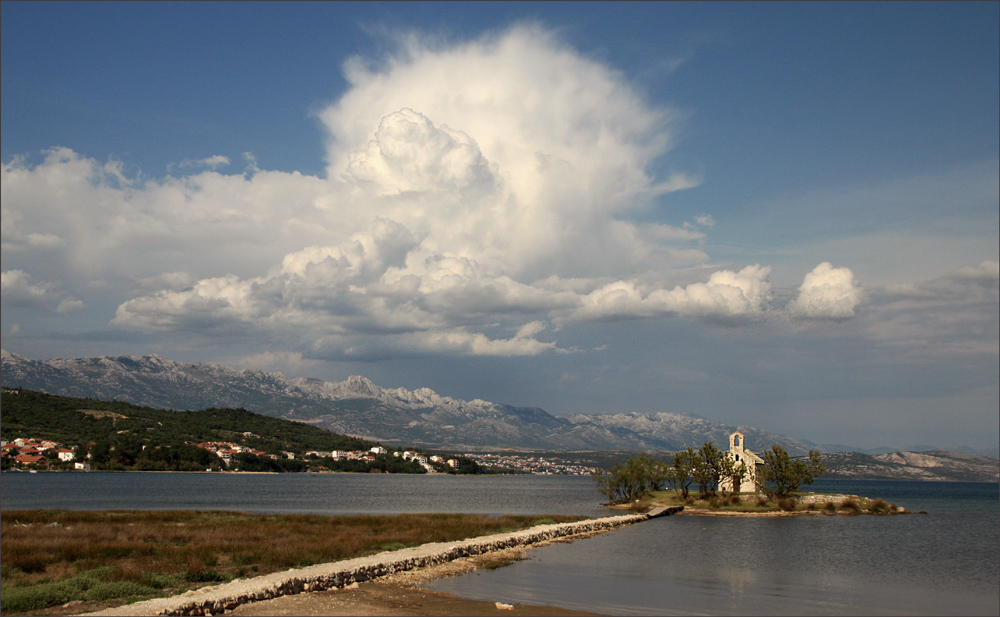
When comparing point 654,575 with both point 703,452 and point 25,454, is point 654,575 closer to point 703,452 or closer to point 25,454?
point 703,452

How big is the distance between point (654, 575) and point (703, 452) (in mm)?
65277

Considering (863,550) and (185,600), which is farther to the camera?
(863,550)

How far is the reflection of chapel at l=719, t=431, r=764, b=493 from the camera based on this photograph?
9956 centimetres

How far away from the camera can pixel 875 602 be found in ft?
101

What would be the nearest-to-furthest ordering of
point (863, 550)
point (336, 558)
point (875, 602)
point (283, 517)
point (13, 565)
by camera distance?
point (13, 565)
point (875, 602)
point (336, 558)
point (863, 550)
point (283, 517)

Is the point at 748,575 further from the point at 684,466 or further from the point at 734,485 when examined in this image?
the point at 734,485

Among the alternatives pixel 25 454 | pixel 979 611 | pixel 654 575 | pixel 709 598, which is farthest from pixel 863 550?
pixel 25 454

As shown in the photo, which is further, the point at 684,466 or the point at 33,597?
the point at 684,466

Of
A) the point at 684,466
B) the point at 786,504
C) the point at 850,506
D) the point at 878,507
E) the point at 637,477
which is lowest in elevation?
the point at 878,507

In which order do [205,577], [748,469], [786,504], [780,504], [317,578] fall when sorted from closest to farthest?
[317,578]
[205,577]
[786,504]
[780,504]
[748,469]

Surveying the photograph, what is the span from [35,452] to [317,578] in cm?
19356

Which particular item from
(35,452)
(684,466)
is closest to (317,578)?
(684,466)

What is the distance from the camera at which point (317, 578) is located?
27.4 m

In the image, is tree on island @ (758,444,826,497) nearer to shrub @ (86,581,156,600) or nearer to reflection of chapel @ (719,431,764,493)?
reflection of chapel @ (719,431,764,493)
